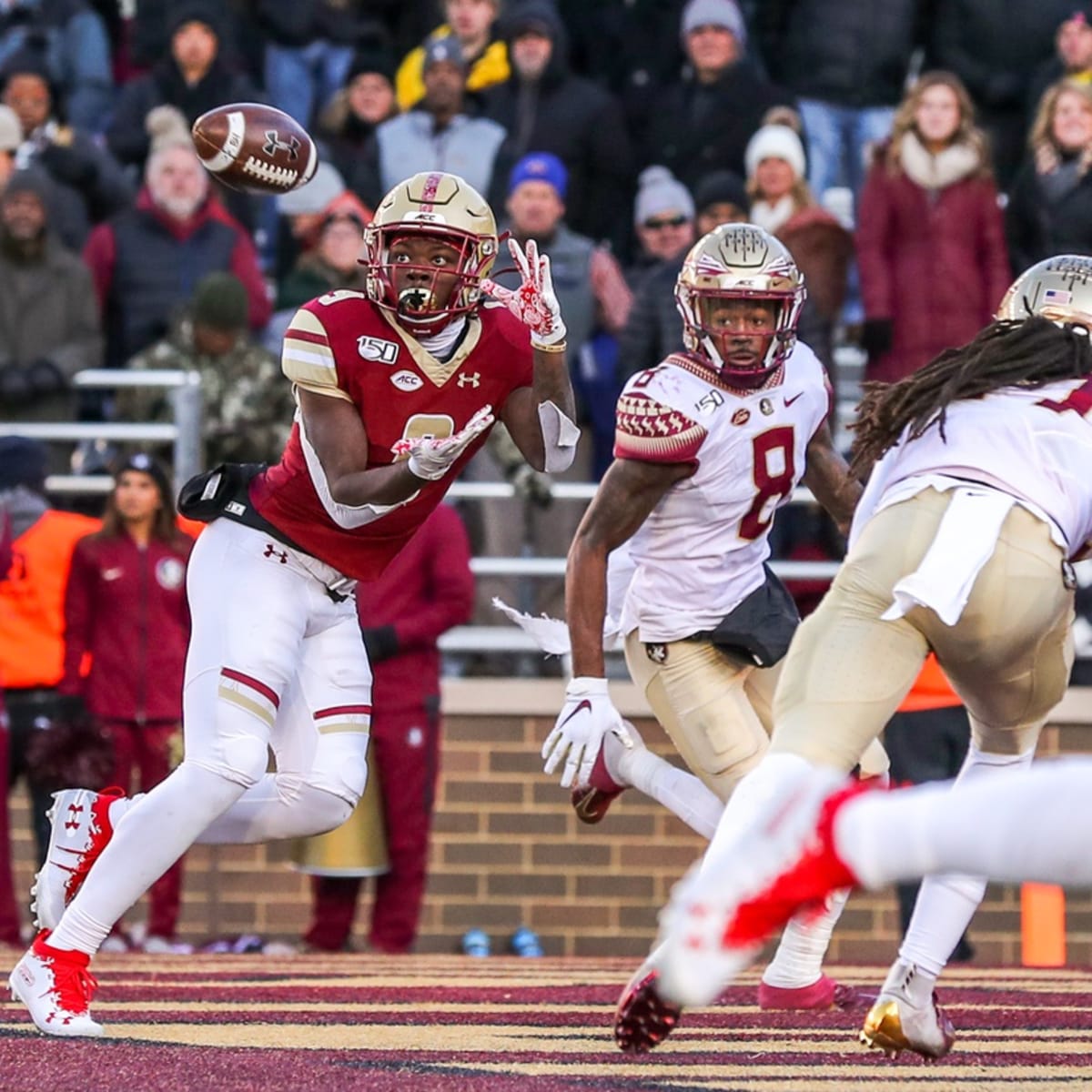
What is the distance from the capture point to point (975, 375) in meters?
4.23

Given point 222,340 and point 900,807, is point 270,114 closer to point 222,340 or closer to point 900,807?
point 900,807

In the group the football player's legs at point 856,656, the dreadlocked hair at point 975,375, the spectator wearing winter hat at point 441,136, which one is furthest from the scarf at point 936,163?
the football player's legs at point 856,656

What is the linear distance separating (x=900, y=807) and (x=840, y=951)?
20.4 feet

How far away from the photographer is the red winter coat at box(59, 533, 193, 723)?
820 centimetres

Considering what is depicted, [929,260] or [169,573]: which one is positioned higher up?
[929,260]

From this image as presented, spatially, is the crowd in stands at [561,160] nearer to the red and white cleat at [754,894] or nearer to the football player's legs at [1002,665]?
the football player's legs at [1002,665]

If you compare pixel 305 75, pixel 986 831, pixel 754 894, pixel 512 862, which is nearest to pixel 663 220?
pixel 305 75

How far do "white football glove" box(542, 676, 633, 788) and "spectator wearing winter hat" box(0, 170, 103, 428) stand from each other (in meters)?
4.76

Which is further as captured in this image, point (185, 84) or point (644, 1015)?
point (185, 84)

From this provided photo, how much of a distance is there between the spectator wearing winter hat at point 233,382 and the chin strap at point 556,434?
3810 millimetres

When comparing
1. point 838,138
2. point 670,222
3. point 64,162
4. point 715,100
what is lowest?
point 670,222

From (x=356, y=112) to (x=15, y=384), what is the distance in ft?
6.86

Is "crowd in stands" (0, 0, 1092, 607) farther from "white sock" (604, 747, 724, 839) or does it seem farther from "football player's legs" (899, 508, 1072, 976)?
"football player's legs" (899, 508, 1072, 976)

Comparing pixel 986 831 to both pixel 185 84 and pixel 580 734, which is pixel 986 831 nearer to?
pixel 580 734
